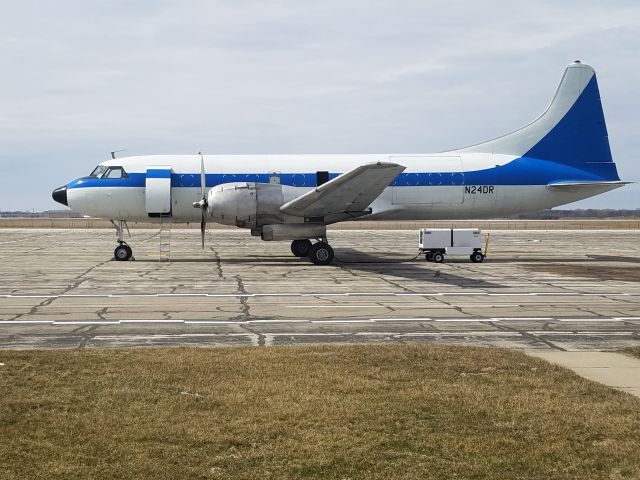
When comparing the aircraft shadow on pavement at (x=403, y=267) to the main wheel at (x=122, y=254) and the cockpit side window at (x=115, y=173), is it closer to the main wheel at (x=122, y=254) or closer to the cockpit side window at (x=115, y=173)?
the main wheel at (x=122, y=254)

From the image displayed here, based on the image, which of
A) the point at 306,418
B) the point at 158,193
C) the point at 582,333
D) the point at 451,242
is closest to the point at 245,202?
the point at 158,193

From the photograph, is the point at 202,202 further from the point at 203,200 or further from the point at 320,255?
the point at 320,255

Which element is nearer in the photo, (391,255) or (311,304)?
(311,304)

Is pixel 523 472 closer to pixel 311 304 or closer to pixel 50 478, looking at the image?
pixel 50 478

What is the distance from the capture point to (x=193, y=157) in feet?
109

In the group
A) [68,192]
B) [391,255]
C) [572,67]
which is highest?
[572,67]

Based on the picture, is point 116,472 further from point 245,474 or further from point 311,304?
point 311,304

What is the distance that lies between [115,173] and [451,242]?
17598 mm

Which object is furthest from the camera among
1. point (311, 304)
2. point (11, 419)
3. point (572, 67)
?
point (572, 67)

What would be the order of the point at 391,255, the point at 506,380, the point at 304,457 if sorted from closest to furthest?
the point at 304,457, the point at 506,380, the point at 391,255

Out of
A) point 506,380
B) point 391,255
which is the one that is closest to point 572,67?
point 391,255

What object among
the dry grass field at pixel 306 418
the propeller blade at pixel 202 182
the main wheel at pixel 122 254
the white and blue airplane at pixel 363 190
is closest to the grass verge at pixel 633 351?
the dry grass field at pixel 306 418

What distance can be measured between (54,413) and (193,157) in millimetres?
26010

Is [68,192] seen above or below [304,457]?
above
